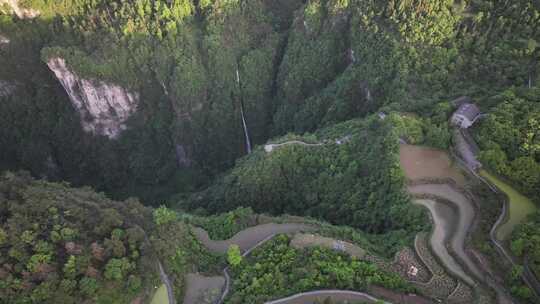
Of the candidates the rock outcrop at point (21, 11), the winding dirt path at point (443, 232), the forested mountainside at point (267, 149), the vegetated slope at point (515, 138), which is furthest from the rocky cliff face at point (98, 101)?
the vegetated slope at point (515, 138)

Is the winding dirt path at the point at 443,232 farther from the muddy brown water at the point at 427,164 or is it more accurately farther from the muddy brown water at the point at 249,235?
the muddy brown water at the point at 249,235

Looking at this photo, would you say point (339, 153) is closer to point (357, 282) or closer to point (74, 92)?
point (357, 282)

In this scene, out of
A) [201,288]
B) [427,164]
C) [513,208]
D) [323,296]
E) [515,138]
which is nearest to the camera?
[323,296]

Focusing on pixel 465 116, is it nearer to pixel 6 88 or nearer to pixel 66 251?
pixel 66 251

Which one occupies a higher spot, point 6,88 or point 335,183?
point 6,88

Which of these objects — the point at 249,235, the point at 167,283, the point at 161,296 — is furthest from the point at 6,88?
the point at 161,296

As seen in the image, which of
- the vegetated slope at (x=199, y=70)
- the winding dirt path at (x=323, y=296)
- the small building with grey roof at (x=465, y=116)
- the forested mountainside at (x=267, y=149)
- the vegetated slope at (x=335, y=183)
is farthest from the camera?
→ the vegetated slope at (x=199, y=70)

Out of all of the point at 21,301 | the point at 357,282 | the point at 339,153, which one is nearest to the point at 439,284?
the point at 357,282
